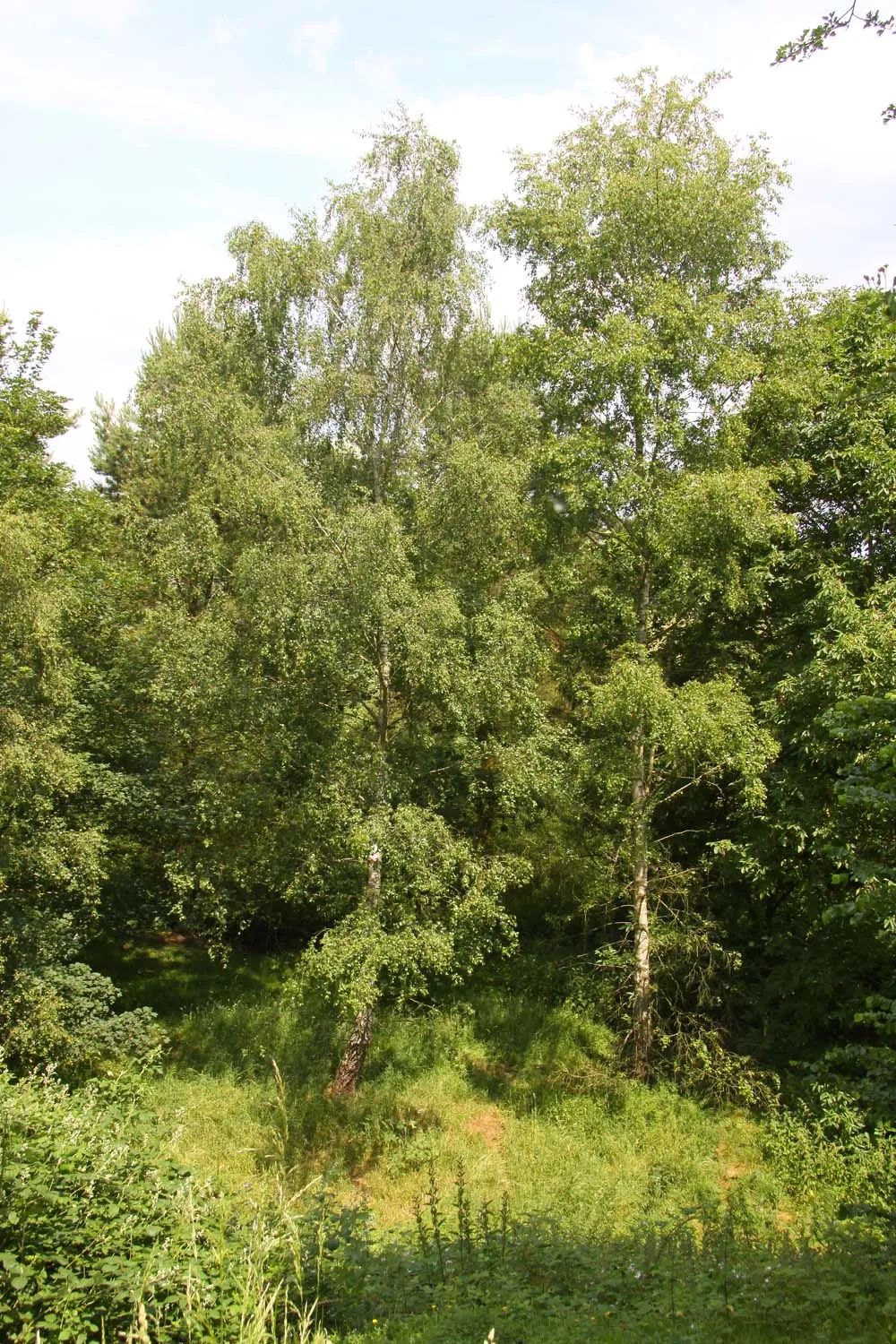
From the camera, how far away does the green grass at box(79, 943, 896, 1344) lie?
536cm

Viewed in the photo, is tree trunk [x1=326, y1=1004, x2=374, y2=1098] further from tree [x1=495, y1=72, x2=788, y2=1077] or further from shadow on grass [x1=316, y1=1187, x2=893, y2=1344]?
shadow on grass [x1=316, y1=1187, x2=893, y2=1344]

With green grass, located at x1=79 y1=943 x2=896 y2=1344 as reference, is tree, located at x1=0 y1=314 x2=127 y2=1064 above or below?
above

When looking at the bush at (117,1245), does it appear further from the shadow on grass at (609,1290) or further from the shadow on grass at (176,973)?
the shadow on grass at (176,973)

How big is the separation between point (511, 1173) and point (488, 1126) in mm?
1268

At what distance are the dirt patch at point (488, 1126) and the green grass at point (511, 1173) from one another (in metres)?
0.05

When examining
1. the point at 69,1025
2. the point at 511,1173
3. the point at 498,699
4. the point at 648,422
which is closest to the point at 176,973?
the point at 69,1025

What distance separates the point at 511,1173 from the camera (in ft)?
35.1

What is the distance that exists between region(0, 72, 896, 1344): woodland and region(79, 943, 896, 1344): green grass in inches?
3.4

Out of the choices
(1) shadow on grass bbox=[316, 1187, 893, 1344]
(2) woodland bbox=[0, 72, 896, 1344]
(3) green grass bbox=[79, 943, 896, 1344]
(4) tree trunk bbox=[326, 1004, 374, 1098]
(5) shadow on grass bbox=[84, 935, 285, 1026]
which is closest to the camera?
(1) shadow on grass bbox=[316, 1187, 893, 1344]

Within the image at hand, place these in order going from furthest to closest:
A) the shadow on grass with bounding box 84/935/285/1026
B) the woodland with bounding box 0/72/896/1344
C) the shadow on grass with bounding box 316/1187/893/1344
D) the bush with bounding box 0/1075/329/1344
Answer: the shadow on grass with bounding box 84/935/285/1026 < the woodland with bounding box 0/72/896/1344 < the shadow on grass with bounding box 316/1187/893/1344 < the bush with bounding box 0/1075/329/1344

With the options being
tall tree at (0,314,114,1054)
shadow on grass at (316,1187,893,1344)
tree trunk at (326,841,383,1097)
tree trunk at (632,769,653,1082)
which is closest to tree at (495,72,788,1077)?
tree trunk at (632,769,653,1082)

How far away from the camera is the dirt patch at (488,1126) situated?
1163 centimetres

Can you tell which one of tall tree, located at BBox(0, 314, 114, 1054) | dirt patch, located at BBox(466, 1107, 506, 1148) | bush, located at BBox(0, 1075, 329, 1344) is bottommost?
dirt patch, located at BBox(466, 1107, 506, 1148)

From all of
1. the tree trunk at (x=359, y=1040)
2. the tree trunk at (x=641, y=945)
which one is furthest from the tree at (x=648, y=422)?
the tree trunk at (x=359, y=1040)
